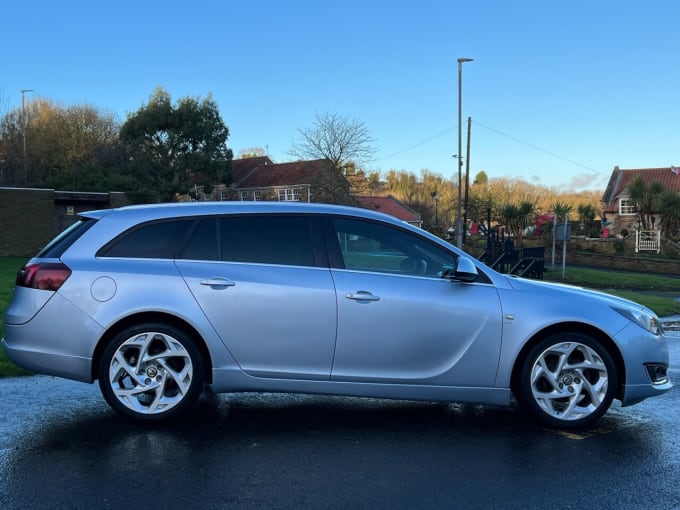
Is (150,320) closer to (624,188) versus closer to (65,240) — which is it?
(65,240)

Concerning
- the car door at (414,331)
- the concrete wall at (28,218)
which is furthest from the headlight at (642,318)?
the concrete wall at (28,218)

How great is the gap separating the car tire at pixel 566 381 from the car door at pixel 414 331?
1.07 feet

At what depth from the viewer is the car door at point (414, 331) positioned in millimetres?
4312

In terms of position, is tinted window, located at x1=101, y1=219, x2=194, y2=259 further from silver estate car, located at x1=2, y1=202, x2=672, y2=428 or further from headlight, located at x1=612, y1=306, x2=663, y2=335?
headlight, located at x1=612, y1=306, x2=663, y2=335

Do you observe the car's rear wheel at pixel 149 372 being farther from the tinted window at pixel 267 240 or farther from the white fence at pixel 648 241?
the white fence at pixel 648 241

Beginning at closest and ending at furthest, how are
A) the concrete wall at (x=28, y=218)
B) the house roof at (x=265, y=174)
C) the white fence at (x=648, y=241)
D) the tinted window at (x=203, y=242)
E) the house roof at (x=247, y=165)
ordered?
the tinted window at (x=203, y=242) → the concrete wall at (x=28, y=218) → the white fence at (x=648, y=241) → the house roof at (x=265, y=174) → the house roof at (x=247, y=165)

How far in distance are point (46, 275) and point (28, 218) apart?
76.5 feet

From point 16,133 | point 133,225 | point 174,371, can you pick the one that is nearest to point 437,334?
point 174,371

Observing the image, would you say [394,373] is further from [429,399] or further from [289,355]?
[289,355]

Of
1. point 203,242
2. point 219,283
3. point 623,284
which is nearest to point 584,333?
point 219,283

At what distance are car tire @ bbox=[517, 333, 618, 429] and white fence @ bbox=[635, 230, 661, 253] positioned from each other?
31.6m

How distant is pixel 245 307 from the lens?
14.2ft

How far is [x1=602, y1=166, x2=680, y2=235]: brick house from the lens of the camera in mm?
48688

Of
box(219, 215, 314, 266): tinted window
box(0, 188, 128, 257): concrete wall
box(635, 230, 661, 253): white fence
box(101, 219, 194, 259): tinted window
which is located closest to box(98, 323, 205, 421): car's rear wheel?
box(101, 219, 194, 259): tinted window
